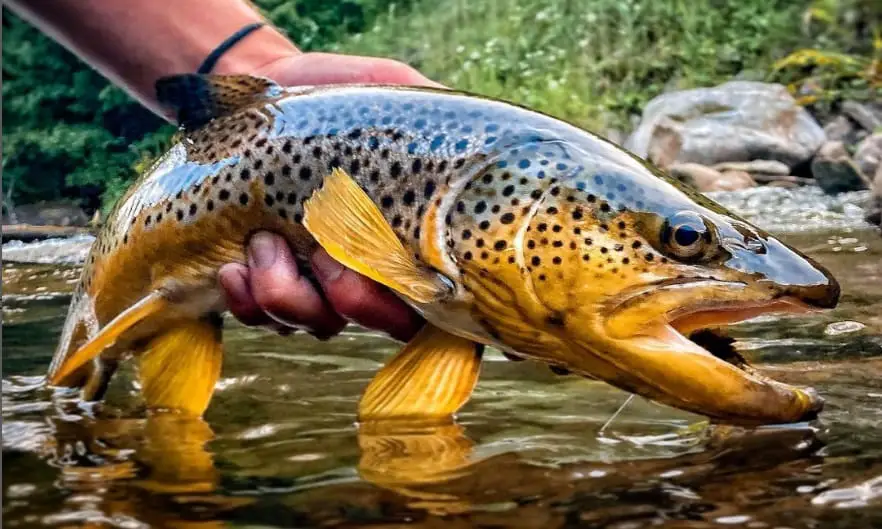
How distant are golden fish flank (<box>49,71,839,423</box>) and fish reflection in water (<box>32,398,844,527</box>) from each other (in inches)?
4.4

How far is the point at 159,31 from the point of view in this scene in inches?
122

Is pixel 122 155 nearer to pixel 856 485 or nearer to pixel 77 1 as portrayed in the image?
pixel 77 1

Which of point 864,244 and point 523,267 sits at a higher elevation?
point 523,267

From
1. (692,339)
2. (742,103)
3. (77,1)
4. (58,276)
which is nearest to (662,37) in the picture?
(742,103)

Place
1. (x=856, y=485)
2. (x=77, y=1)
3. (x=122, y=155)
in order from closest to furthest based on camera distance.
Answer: (x=856, y=485) → (x=77, y=1) → (x=122, y=155)

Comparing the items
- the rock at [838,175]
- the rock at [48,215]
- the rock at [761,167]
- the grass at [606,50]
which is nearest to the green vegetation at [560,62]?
the grass at [606,50]

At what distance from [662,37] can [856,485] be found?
1132 cm

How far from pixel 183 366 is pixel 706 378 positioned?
52.4 inches

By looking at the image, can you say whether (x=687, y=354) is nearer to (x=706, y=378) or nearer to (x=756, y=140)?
(x=706, y=378)

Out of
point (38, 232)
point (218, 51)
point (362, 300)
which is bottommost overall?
point (38, 232)

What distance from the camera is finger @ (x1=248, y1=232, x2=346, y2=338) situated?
2.28 metres

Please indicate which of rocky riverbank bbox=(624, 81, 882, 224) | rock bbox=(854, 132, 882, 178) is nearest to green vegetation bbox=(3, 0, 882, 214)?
rocky riverbank bbox=(624, 81, 882, 224)

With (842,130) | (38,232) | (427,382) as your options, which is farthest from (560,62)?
(427,382)

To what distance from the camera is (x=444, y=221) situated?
6.66ft
